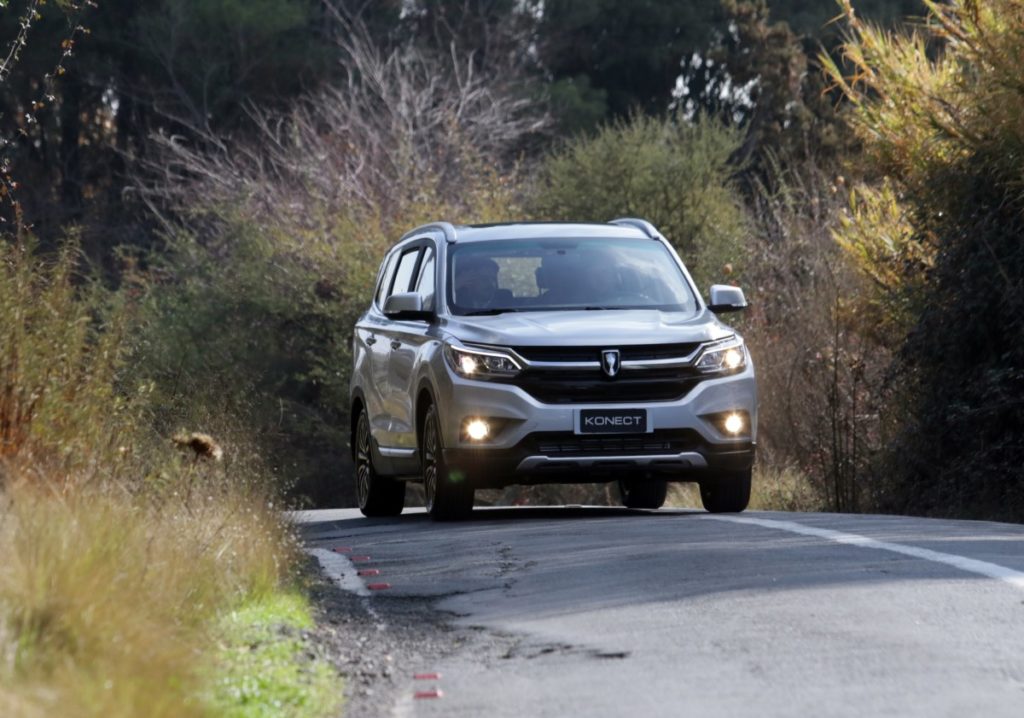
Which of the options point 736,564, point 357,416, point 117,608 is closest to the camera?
point 117,608

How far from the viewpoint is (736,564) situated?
9969 mm

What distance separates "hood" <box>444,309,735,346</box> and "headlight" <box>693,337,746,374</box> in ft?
0.23

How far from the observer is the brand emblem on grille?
13.0 meters

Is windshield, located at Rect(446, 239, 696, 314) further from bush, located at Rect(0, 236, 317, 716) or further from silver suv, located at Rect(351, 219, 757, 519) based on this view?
bush, located at Rect(0, 236, 317, 716)

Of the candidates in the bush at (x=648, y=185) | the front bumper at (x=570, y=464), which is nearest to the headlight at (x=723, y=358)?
the front bumper at (x=570, y=464)

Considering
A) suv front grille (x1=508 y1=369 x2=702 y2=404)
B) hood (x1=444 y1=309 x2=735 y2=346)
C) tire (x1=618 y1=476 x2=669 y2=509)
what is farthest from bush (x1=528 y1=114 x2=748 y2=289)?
suv front grille (x1=508 y1=369 x2=702 y2=404)

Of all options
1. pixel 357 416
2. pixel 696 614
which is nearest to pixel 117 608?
pixel 696 614

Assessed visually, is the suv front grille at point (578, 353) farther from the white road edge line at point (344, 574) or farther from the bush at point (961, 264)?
the bush at point (961, 264)

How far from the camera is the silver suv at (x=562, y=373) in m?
13.0

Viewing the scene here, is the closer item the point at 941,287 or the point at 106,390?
the point at 106,390

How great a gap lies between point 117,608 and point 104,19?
4250 cm

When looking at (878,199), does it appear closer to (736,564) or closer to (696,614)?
(736,564)

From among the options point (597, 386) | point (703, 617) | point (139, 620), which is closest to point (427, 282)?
point (597, 386)

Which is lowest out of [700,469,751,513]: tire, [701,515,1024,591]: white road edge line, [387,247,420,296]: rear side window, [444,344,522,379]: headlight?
[701,515,1024,591]: white road edge line
